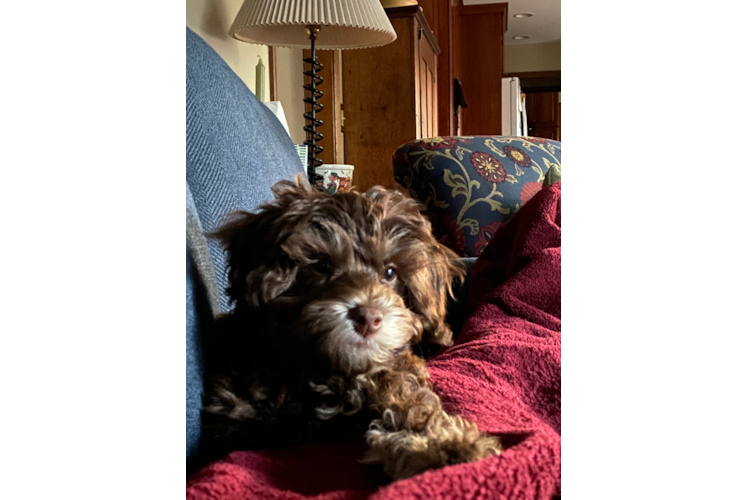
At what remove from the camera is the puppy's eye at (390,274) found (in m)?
0.87

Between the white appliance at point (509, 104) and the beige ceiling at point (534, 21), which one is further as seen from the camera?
the beige ceiling at point (534, 21)


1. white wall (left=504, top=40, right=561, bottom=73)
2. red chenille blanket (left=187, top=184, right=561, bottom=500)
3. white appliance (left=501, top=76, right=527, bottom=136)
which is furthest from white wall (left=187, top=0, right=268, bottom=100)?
white wall (left=504, top=40, right=561, bottom=73)

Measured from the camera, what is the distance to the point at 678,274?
316 millimetres

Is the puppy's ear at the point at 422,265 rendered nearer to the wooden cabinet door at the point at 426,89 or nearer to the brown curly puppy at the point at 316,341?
the brown curly puppy at the point at 316,341

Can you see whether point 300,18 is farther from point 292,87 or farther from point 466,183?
point 292,87

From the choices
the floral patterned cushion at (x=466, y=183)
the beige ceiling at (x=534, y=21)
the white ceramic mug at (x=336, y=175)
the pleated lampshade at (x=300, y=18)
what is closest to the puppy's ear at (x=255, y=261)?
the floral patterned cushion at (x=466, y=183)

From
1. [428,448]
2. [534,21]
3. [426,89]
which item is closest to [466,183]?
[428,448]

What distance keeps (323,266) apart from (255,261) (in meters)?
0.09

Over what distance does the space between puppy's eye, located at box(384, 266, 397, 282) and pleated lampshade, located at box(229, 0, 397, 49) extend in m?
1.58

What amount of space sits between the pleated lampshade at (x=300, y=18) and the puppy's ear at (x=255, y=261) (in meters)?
1.56

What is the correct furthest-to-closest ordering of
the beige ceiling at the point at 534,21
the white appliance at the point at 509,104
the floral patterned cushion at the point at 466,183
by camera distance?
the beige ceiling at the point at 534,21, the white appliance at the point at 509,104, the floral patterned cushion at the point at 466,183

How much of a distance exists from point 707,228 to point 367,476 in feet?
1.42
